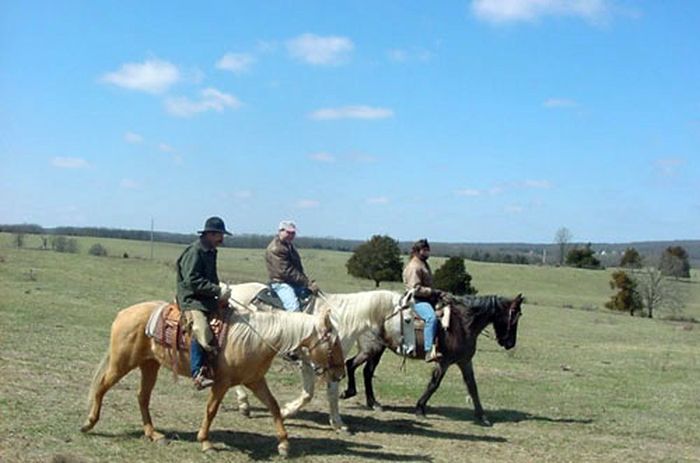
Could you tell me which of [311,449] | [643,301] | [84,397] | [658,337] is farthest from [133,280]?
[643,301]

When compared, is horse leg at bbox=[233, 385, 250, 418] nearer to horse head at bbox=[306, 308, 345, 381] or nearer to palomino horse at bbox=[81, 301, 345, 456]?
palomino horse at bbox=[81, 301, 345, 456]

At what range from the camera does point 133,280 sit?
3953 centimetres

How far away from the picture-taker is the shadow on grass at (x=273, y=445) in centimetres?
849

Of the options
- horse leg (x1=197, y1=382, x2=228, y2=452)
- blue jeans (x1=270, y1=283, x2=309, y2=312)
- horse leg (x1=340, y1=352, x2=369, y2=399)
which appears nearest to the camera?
horse leg (x1=197, y1=382, x2=228, y2=452)

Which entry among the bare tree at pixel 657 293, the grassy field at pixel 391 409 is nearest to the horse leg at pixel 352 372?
the grassy field at pixel 391 409

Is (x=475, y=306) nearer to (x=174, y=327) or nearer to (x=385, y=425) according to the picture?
(x=385, y=425)

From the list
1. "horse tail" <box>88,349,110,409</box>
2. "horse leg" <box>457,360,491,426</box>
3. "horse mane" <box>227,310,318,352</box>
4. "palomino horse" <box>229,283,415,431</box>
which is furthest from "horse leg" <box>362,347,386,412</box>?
"horse tail" <box>88,349,110,409</box>

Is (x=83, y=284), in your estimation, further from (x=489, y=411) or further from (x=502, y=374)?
(x=489, y=411)

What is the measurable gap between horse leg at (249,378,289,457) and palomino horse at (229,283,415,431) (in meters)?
1.01

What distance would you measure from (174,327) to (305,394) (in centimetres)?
213

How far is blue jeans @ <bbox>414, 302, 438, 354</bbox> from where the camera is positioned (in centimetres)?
1114

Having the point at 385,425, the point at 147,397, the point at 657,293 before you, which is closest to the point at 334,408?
the point at 385,425

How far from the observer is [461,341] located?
37.4 ft

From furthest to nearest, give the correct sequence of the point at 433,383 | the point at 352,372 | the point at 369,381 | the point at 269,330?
the point at 369,381 < the point at 352,372 < the point at 433,383 < the point at 269,330
